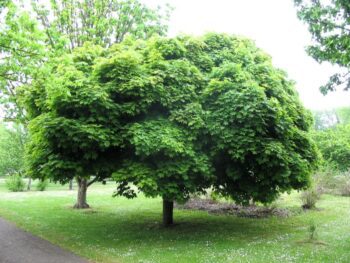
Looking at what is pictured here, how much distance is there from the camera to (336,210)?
20344mm

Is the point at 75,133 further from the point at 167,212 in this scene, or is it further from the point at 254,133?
the point at 167,212

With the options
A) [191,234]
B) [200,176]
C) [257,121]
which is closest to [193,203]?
[191,234]

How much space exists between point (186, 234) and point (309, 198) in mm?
10223

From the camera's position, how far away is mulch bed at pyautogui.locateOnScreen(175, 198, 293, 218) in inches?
751

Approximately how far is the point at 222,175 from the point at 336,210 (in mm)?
10343

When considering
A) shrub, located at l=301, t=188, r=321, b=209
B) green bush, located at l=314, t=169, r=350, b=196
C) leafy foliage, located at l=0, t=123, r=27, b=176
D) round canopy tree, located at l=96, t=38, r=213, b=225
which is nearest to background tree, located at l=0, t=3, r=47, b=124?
round canopy tree, located at l=96, t=38, r=213, b=225

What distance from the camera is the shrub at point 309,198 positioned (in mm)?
20922

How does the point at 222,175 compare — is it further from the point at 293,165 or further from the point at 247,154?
the point at 293,165

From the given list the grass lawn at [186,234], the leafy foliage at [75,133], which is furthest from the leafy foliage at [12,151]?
the leafy foliage at [75,133]

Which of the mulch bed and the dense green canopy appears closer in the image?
the dense green canopy

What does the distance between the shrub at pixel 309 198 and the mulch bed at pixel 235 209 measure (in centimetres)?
162

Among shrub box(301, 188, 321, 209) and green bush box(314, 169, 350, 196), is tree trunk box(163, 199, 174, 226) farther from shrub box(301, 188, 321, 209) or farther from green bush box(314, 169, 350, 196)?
green bush box(314, 169, 350, 196)

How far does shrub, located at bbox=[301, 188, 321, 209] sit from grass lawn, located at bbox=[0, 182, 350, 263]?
635 millimetres

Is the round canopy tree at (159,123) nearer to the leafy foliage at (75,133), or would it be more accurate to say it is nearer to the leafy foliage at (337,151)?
the leafy foliage at (75,133)
